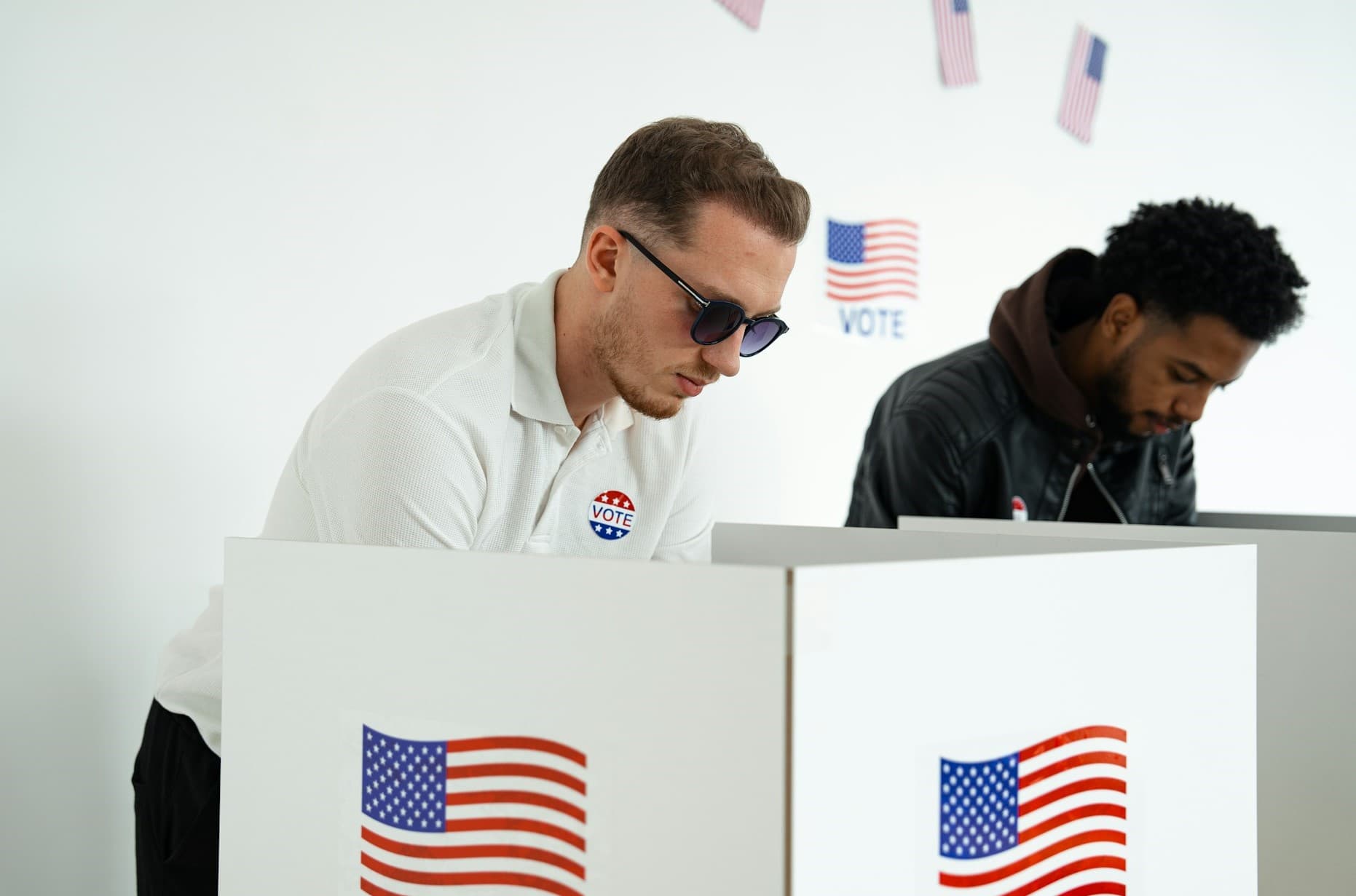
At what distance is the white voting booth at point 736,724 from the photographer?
21.3 inches

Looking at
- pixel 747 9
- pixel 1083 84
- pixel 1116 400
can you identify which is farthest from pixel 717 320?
pixel 1083 84

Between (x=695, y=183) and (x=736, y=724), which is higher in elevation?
(x=695, y=183)

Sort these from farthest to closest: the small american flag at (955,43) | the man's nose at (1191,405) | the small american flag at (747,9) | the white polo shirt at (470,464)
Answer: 1. the small american flag at (955,43)
2. the small american flag at (747,9)
3. the man's nose at (1191,405)
4. the white polo shirt at (470,464)

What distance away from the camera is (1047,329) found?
2.20m

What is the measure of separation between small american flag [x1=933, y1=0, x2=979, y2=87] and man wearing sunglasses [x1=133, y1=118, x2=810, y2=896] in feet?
7.78

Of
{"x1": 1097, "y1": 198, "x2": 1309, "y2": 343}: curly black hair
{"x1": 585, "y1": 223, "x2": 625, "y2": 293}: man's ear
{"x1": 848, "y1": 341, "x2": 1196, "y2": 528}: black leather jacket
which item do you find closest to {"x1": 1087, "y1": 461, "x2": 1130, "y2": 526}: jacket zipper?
{"x1": 848, "y1": 341, "x2": 1196, "y2": 528}: black leather jacket

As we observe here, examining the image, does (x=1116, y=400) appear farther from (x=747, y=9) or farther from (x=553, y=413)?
(x=747, y=9)

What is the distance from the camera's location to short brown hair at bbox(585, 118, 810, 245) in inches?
55.9

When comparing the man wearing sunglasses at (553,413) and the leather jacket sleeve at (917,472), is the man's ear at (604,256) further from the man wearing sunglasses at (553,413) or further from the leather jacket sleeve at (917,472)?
the leather jacket sleeve at (917,472)

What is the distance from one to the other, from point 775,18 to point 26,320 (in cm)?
210

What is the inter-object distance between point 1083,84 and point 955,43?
739 mm

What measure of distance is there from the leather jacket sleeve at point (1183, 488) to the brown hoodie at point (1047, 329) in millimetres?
379

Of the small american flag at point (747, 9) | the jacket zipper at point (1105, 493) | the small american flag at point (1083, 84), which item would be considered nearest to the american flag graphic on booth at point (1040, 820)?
the jacket zipper at point (1105, 493)

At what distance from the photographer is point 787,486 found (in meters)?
3.21
